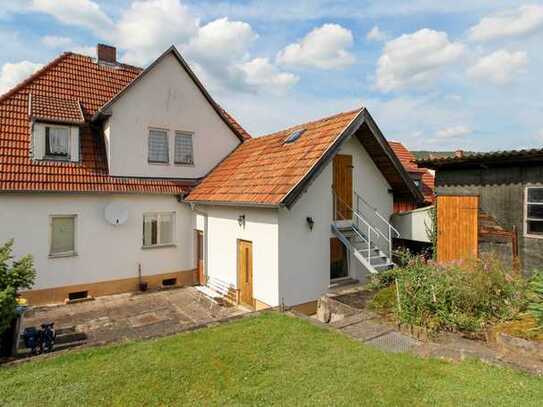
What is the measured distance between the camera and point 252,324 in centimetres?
813

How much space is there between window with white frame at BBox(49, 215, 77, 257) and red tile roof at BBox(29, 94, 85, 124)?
3.71 meters

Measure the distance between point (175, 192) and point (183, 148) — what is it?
7.42 ft

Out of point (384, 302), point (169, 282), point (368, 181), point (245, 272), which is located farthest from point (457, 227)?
point (169, 282)

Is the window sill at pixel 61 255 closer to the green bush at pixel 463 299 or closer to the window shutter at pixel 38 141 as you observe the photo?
the window shutter at pixel 38 141

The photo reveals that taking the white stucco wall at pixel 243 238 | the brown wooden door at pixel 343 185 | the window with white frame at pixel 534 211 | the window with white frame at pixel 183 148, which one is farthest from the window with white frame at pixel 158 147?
the window with white frame at pixel 534 211

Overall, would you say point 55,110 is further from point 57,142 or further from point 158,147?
point 158,147

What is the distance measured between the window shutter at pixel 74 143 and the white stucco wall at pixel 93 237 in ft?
5.63

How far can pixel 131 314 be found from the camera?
11383mm

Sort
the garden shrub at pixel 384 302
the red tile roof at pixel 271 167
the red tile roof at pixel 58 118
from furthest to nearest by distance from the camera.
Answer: the red tile roof at pixel 58 118 → the red tile roof at pixel 271 167 → the garden shrub at pixel 384 302

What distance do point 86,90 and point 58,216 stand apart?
6.12 metres

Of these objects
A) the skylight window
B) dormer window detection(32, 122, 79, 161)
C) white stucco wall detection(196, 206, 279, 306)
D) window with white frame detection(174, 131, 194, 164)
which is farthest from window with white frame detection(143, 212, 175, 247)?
the skylight window

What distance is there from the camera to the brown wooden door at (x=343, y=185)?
1238cm

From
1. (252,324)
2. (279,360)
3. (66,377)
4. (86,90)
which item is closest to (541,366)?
(279,360)

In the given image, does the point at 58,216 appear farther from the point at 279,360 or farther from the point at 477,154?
the point at 477,154
